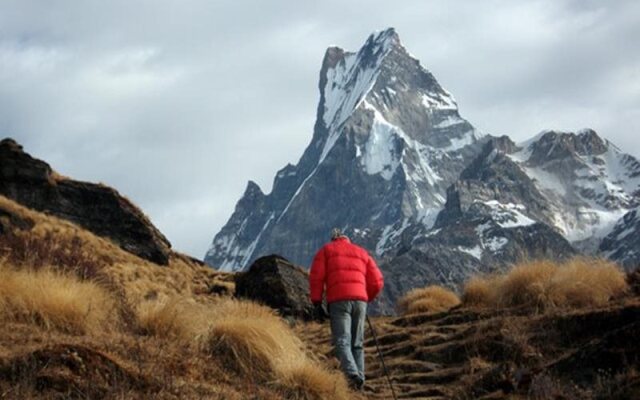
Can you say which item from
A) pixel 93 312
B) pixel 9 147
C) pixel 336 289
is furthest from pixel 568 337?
pixel 9 147

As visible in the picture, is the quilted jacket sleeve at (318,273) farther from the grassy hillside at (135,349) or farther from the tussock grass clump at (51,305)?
the tussock grass clump at (51,305)

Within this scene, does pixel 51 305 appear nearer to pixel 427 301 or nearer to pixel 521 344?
pixel 521 344

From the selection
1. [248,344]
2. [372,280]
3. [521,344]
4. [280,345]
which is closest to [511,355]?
[521,344]

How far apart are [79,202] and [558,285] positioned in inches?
969

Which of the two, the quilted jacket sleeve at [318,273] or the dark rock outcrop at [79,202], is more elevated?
the dark rock outcrop at [79,202]

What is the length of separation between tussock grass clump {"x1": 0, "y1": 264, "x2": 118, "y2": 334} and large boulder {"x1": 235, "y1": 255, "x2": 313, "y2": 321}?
1149 cm

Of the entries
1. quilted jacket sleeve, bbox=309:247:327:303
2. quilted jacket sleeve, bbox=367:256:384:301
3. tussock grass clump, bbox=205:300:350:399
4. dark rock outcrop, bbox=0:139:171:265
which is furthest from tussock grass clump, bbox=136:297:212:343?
dark rock outcrop, bbox=0:139:171:265

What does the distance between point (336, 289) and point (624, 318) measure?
4.08 metres

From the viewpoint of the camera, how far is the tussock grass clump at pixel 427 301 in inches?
814

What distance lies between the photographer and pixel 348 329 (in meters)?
12.8

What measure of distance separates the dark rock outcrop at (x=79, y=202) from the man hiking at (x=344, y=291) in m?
22.6

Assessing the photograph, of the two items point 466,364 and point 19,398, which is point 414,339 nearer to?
point 466,364

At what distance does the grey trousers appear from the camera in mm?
12453

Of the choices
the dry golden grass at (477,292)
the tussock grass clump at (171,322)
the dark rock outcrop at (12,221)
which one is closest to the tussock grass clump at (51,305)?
the tussock grass clump at (171,322)
